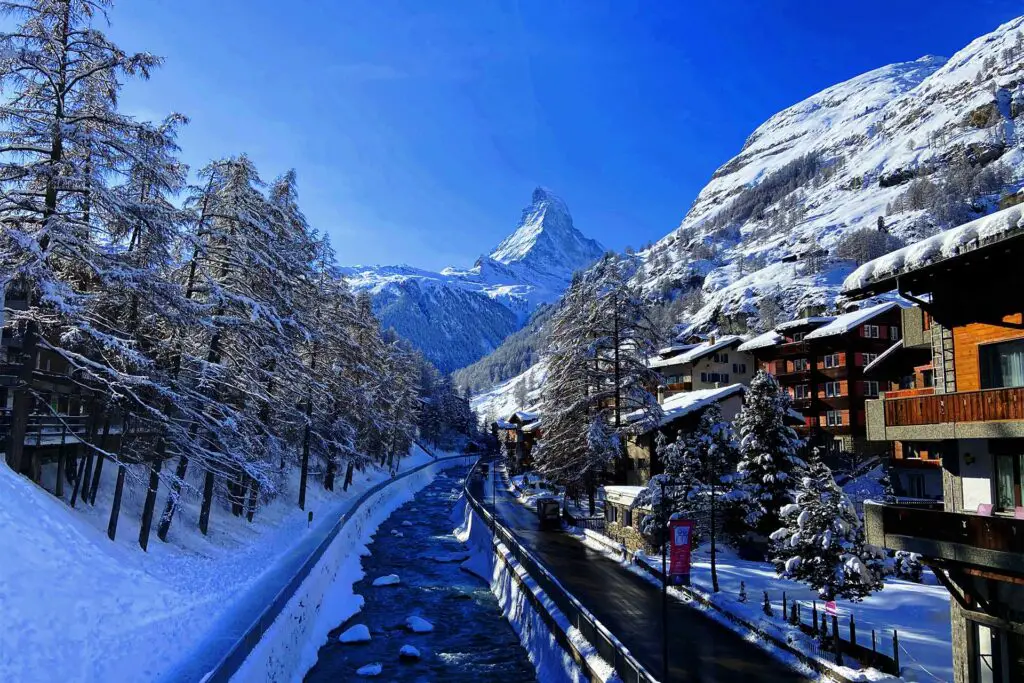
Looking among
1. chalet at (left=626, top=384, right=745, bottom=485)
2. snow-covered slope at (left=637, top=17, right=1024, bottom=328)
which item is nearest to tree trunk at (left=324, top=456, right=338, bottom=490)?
chalet at (left=626, top=384, right=745, bottom=485)

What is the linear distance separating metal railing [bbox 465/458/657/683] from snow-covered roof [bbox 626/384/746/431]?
44.0 feet

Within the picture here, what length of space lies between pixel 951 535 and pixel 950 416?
2702mm

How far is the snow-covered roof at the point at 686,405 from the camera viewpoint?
129ft

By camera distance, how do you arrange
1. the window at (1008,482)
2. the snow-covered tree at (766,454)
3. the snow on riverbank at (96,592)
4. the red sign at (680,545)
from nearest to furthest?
the snow on riverbank at (96,592) → the window at (1008,482) → the red sign at (680,545) → the snow-covered tree at (766,454)

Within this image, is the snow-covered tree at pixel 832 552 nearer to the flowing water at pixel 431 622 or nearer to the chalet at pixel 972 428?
the chalet at pixel 972 428

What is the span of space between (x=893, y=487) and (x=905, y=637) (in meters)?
21.4

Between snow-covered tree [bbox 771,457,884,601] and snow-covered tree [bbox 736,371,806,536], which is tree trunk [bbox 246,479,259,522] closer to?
snow-covered tree [bbox 736,371,806,536]

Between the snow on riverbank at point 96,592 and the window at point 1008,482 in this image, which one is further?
the window at point 1008,482

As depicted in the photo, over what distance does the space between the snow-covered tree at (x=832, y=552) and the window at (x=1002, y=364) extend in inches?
A: 238

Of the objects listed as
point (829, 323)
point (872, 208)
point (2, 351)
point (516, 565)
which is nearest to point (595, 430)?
point (516, 565)

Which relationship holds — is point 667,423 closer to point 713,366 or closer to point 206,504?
point 206,504

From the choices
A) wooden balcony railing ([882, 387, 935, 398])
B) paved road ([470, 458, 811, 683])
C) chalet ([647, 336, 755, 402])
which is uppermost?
chalet ([647, 336, 755, 402])

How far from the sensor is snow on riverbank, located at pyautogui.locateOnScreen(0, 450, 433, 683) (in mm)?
12555

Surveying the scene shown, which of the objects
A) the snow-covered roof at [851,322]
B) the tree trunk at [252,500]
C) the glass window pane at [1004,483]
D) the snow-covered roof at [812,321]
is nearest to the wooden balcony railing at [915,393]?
the glass window pane at [1004,483]
